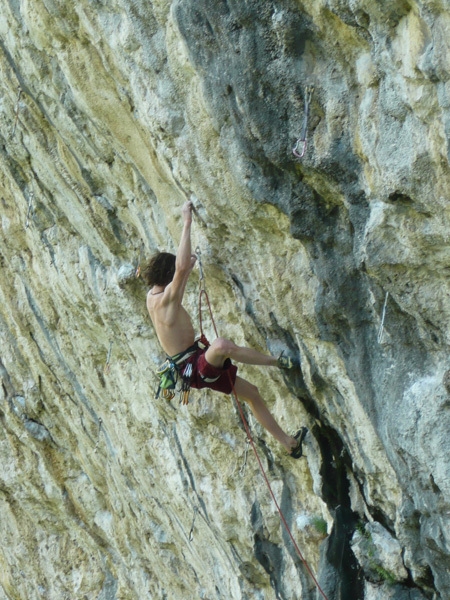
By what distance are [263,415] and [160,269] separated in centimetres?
121

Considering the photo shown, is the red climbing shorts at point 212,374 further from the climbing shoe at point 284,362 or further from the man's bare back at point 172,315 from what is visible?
the climbing shoe at point 284,362

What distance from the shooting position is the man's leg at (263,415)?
6.31 m

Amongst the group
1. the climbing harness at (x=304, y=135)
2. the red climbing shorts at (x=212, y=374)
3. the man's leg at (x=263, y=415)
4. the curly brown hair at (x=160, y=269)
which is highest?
the curly brown hair at (x=160, y=269)

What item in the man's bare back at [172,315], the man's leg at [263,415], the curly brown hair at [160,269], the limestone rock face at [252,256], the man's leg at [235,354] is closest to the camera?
the limestone rock face at [252,256]

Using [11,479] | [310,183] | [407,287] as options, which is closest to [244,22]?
[310,183]

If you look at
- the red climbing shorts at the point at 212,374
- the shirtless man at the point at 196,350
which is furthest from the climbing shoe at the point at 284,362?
the red climbing shorts at the point at 212,374

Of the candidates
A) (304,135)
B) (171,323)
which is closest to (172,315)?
(171,323)

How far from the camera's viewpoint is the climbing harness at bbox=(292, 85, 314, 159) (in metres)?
4.64

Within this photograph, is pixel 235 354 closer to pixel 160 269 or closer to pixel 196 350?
pixel 196 350

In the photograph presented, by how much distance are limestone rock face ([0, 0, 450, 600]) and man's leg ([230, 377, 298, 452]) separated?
16 cm

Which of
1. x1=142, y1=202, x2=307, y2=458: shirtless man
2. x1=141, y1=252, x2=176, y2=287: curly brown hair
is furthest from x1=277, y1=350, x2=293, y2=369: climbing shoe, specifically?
x1=141, y1=252, x2=176, y2=287: curly brown hair

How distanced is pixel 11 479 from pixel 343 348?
753 cm

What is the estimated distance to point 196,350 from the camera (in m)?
6.27

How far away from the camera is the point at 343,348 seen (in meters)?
5.36
